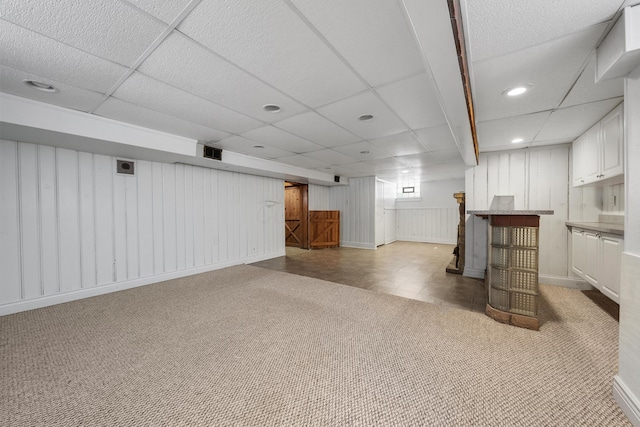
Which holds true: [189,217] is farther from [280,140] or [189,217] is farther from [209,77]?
[209,77]

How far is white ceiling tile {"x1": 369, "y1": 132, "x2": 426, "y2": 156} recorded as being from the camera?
3671mm

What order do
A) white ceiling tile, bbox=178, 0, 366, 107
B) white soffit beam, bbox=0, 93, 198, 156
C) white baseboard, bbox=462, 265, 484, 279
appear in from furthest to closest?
white baseboard, bbox=462, 265, 484, 279
white soffit beam, bbox=0, 93, 198, 156
white ceiling tile, bbox=178, 0, 366, 107

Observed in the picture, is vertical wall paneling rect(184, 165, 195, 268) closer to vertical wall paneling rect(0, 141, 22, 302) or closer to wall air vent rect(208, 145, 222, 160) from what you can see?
wall air vent rect(208, 145, 222, 160)

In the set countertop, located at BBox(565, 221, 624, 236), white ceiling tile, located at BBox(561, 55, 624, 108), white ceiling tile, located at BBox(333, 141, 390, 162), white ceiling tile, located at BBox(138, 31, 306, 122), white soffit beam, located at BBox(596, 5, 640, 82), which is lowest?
countertop, located at BBox(565, 221, 624, 236)

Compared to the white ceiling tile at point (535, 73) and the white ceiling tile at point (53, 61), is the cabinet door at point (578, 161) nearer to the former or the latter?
the white ceiling tile at point (535, 73)

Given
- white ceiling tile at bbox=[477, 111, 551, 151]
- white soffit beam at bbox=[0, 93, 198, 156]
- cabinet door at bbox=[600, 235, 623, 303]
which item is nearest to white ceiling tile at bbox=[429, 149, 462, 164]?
white ceiling tile at bbox=[477, 111, 551, 151]

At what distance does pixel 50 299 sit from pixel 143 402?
2878 mm

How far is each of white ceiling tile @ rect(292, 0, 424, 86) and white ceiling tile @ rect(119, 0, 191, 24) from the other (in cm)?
65

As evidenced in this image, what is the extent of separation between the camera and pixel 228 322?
8.22ft

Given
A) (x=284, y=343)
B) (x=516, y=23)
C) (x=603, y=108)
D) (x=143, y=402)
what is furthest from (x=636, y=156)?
(x=143, y=402)

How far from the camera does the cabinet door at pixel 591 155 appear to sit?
293 cm

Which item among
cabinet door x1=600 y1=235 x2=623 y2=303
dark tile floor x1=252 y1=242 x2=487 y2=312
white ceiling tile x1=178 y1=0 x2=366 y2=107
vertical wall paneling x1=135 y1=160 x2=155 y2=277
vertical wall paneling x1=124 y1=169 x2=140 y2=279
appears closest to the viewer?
white ceiling tile x1=178 y1=0 x2=366 y2=107

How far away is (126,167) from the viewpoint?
148 inches

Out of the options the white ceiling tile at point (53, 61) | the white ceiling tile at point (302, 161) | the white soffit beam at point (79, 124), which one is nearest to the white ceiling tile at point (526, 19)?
the white ceiling tile at point (53, 61)
